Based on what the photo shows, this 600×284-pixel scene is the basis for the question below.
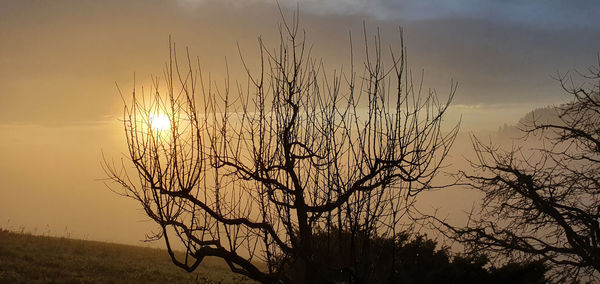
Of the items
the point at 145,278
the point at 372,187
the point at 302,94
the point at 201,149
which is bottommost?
the point at 145,278

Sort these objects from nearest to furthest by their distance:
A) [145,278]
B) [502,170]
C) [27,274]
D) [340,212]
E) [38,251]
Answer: [340,212]
[502,170]
[27,274]
[145,278]
[38,251]

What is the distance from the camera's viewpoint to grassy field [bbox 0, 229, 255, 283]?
697 inches

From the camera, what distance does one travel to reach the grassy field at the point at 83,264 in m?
17.7

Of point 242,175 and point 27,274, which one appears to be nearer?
point 242,175

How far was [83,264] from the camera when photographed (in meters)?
20.1

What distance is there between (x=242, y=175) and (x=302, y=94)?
4.97 feet

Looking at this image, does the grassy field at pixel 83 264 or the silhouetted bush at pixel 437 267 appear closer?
the silhouetted bush at pixel 437 267

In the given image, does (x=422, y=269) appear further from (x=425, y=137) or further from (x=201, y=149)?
(x=201, y=149)

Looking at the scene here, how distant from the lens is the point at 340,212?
22.9ft

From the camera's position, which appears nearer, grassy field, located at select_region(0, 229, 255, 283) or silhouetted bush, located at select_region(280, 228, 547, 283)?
silhouetted bush, located at select_region(280, 228, 547, 283)

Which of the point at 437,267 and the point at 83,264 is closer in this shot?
the point at 437,267

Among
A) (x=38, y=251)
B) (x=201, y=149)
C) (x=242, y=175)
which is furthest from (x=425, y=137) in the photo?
(x=38, y=251)

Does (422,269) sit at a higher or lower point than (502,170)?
lower

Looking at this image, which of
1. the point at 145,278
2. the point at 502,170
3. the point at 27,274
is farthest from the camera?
the point at 145,278
